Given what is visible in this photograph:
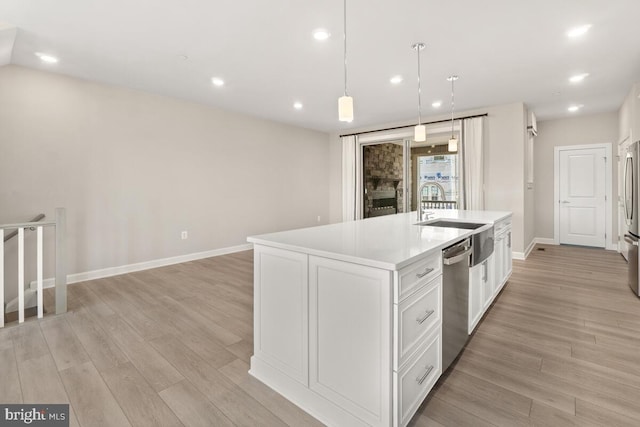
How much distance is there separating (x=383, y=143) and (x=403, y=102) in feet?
6.60

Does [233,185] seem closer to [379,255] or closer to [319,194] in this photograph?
[319,194]

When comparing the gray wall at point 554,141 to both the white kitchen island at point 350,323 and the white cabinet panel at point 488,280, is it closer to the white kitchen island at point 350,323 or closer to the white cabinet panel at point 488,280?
the white cabinet panel at point 488,280

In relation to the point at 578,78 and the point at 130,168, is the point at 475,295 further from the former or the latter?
the point at 130,168

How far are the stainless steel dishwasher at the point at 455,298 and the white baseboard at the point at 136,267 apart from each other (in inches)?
168

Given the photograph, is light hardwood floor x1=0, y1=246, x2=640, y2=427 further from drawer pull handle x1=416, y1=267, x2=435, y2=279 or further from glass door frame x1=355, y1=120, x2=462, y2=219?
glass door frame x1=355, y1=120, x2=462, y2=219

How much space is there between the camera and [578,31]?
9.23 feet

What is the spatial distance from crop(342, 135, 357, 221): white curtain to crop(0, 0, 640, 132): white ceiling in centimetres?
245

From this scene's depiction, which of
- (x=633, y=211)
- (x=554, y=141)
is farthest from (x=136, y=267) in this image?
(x=554, y=141)

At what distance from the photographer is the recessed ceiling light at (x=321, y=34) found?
9.14ft

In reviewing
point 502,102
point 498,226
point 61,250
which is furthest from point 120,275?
point 502,102

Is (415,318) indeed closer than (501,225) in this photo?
Yes

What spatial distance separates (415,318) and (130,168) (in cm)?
440

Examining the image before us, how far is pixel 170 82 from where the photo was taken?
13.4 ft

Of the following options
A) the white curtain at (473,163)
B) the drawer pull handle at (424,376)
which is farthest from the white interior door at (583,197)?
the drawer pull handle at (424,376)
